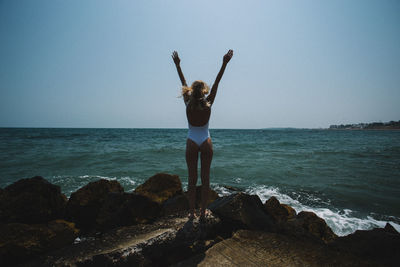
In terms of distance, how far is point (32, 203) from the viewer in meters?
3.99

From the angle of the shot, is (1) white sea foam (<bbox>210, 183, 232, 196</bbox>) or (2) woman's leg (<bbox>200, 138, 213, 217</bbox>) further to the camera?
(1) white sea foam (<bbox>210, 183, 232, 196</bbox>)

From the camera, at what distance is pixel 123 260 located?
240 centimetres

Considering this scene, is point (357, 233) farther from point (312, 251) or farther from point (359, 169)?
point (359, 169)

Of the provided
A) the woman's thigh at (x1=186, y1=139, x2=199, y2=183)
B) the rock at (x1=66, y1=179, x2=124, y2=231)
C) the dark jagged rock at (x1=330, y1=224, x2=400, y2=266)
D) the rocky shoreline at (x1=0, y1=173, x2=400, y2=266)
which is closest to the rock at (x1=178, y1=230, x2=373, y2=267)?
the rocky shoreline at (x1=0, y1=173, x2=400, y2=266)

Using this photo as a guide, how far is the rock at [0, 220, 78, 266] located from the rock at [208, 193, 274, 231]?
2.92 m

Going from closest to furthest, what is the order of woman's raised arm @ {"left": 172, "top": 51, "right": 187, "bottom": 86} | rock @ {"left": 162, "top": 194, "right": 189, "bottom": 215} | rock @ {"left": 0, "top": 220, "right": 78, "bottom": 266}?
rock @ {"left": 0, "top": 220, "right": 78, "bottom": 266} → woman's raised arm @ {"left": 172, "top": 51, "right": 187, "bottom": 86} → rock @ {"left": 162, "top": 194, "right": 189, "bottom": 215}

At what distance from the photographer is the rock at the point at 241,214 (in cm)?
337

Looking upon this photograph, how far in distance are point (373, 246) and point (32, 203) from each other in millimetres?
6701

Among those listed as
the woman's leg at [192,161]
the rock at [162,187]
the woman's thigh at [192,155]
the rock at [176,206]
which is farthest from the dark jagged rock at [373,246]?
the rock at [162,187]

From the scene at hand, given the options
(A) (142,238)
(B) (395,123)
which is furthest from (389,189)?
(B) (395,123)

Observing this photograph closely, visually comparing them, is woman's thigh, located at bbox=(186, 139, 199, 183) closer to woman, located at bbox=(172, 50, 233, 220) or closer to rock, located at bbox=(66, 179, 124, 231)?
woman, located at bbox=(172, 50, 233, 220)

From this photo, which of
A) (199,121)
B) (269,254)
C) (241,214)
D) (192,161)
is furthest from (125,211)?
(269,254)

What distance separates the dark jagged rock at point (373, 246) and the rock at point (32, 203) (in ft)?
19.5

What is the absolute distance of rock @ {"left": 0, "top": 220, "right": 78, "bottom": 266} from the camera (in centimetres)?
280
